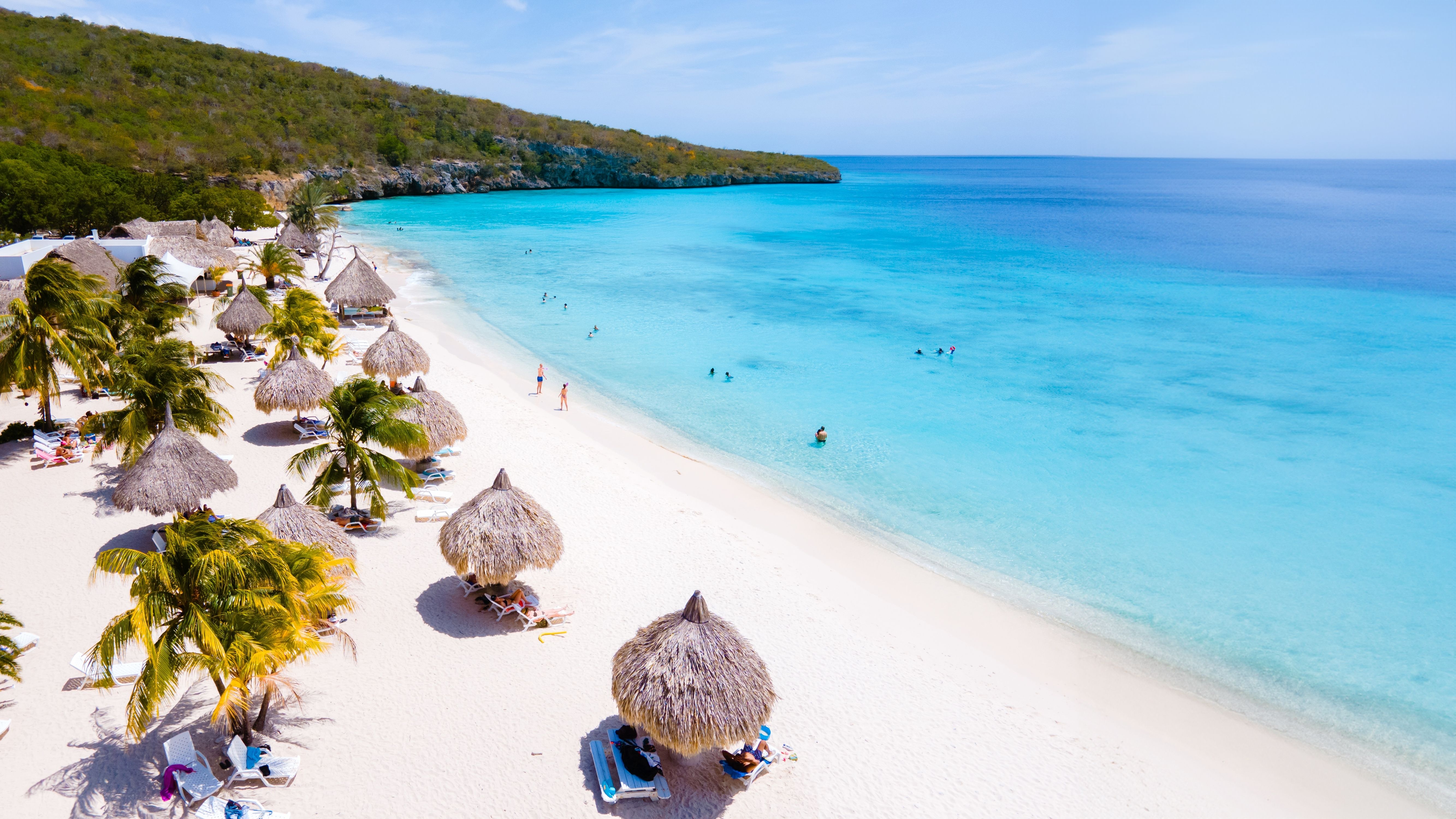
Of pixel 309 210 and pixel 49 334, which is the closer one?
pixel 49 334

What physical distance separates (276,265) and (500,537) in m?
23.6

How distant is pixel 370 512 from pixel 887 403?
14.7 m

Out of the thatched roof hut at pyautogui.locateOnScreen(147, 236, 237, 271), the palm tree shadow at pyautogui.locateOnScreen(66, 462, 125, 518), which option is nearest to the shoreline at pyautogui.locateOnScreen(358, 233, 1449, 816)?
the palm tree shadow at pyautogui.locateOnScreen(66, 462, 125, 518)

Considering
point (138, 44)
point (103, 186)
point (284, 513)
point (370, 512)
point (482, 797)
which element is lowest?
point (482, 797)

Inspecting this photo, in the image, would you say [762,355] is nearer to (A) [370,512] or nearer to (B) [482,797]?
(A) [370,512]

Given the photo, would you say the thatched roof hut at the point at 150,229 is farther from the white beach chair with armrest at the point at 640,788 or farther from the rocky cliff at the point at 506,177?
the white beach chair with armrest at the point at 640,788

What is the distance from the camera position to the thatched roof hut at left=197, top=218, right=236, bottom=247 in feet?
110

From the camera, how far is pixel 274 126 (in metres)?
67.2

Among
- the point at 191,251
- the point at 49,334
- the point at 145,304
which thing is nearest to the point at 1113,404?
the point at 49,334

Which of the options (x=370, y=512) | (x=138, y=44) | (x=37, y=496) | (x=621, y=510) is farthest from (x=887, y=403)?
(x=138, y=44)

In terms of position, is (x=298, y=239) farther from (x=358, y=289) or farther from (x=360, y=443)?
(x=360, y=443)

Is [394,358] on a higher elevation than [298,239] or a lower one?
lower

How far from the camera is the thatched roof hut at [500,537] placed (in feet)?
32.2

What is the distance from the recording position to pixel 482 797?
729 cm
